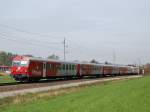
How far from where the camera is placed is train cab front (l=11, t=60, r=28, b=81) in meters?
37.6

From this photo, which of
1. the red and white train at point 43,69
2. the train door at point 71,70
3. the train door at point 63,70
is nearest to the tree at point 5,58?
the red and white train at point 43,69

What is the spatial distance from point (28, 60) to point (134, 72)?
2877 inches

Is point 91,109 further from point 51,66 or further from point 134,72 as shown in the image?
point 134,72

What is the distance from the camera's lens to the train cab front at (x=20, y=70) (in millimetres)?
37553

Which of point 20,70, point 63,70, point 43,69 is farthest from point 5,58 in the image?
point 20,70

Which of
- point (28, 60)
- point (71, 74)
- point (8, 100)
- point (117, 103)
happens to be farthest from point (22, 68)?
point (117, 103)

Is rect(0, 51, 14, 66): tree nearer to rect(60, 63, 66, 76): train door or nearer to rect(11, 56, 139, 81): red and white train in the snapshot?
rect(11, 56, 139, 81): red and white train

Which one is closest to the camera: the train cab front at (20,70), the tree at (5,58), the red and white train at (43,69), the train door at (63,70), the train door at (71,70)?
the train cab front at (20,70)

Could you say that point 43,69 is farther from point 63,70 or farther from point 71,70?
point 71,70

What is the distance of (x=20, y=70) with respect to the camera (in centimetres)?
3791

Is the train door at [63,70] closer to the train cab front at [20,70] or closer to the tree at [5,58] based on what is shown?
the train cab front at [20,70]

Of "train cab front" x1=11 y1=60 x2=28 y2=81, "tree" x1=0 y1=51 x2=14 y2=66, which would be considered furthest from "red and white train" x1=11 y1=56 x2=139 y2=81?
"tree" x1=0 y1=51 x2=14 y2=66

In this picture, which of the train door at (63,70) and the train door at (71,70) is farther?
the train door at (71,70)

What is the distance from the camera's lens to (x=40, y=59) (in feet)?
133
